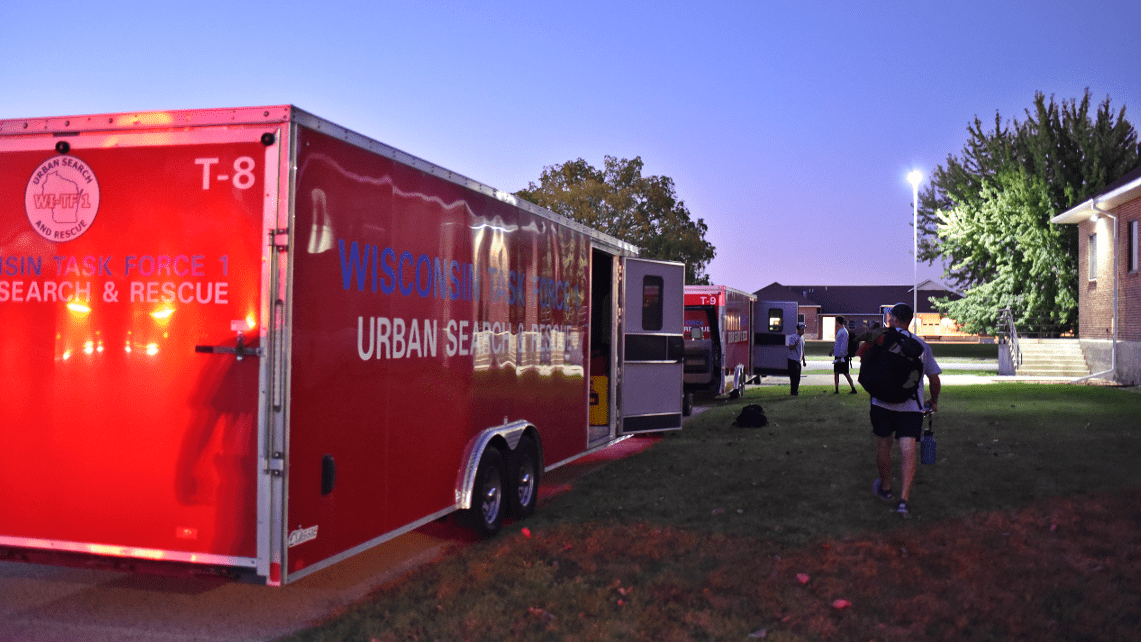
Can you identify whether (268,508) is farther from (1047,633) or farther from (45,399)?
(1047,633)

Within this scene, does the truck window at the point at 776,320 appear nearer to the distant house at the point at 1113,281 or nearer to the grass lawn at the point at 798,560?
the distant house at the point at 1113,281

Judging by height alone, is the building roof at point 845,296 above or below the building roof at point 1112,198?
above

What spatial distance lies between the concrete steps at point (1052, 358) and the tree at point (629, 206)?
548 inches

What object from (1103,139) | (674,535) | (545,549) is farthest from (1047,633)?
(1103,139)

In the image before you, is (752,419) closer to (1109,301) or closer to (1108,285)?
(1109,301)

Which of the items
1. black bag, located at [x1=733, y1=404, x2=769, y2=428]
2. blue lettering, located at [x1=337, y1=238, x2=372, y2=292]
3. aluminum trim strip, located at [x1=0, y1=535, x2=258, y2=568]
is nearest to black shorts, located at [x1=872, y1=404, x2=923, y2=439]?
blue lettering, located at [x1=337, y1=238, x2=372, y2=292]

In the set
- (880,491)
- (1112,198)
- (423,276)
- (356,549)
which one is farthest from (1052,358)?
(356,549)

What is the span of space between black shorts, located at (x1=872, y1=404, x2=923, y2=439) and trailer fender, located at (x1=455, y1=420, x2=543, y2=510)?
9.62 ft

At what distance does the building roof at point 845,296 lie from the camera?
4365 inches

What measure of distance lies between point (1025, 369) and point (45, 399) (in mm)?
27864

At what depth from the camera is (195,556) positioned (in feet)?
15.0

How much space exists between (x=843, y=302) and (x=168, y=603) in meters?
113

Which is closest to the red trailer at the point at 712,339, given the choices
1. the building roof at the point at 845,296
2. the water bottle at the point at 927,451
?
the water bottle at the point at 927,451

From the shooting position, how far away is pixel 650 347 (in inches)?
420
